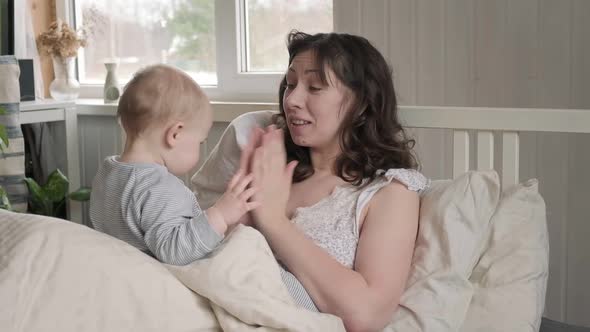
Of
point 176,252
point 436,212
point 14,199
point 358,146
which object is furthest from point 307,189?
point 14,199

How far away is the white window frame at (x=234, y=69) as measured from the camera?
9.93 feet

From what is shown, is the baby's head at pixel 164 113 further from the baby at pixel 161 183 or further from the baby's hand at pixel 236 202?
the baby's hand at pixel 236 202

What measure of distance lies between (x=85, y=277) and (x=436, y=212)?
690mm

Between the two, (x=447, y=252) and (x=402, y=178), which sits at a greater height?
(x=402, y=178)

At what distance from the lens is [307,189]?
174 cm

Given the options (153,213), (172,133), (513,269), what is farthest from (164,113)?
(513,269)

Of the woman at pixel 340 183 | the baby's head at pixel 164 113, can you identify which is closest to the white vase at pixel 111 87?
the woman at pixel 340 183

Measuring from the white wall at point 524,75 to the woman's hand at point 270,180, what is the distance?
3.40ft

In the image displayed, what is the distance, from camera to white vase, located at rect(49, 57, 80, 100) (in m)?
3.29

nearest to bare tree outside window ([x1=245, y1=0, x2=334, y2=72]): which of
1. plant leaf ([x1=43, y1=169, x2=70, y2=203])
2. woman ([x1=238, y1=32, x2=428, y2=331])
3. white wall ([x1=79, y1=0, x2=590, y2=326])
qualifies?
white wall ([x1=79, y1=0, x2=590, y2=326])

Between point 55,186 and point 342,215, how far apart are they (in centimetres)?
182

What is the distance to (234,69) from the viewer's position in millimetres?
3094

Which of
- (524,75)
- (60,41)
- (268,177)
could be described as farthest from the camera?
(60,41)

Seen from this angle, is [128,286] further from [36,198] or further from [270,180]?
[36,198]
